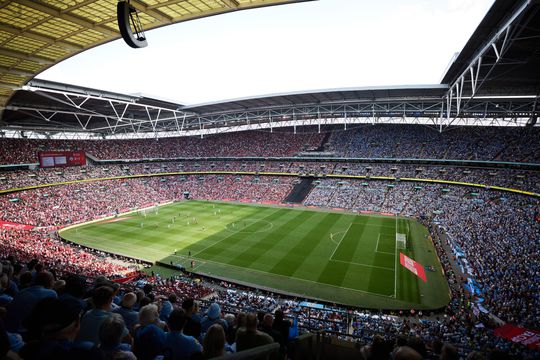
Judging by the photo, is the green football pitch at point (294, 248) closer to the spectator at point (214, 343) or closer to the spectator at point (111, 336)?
the spectator at point (214, 343)

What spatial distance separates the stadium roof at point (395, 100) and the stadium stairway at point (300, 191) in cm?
1295

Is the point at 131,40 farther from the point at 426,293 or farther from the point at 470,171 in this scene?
the point at 470,171

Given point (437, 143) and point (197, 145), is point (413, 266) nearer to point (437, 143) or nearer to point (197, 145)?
point (437, 143)

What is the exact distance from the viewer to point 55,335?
225cm

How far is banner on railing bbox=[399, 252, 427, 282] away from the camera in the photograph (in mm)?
23453

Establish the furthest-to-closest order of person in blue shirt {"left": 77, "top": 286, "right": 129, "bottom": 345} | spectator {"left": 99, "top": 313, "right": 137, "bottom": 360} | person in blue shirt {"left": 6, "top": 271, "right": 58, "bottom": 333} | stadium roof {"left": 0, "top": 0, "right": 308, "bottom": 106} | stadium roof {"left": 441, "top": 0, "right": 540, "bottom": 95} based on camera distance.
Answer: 1. stadium roof {"left": 441, "top": 0, "right": 540, "bottom": 95}
2. stadium roof {"left": 0, "top": 0, "right": 308, "bottom": 106}
3. person in blue shirt {"left": 6, "top": 271, "right": 58, "bottom": 333}
4. person in blue shirt {"left": 77, "top": 286, "right": 129, "bottom": 345}
5. spectator {"left": 99, "top": 313, "right": 137, "bottom": 360}

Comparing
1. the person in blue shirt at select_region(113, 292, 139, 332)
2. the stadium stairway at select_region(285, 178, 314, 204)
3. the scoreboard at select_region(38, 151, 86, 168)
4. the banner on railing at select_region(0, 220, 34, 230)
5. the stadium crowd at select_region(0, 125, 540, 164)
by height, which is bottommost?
the banner on railing at select_region(0, 220, 34, 230)

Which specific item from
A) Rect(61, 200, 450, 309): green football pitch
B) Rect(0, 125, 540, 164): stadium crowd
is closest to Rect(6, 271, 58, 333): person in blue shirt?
Rect(61, 200, 450, 309): green football pitch

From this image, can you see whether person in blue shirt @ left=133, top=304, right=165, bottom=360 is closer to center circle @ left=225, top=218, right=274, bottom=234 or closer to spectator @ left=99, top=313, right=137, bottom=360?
spectator @ left=99, top=313, right=137, bottom=360

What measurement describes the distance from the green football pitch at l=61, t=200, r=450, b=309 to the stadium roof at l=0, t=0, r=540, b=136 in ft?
51.5

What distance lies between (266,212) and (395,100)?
2604cm

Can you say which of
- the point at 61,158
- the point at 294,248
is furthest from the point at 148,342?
the point at 61,158

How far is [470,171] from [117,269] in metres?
48.2

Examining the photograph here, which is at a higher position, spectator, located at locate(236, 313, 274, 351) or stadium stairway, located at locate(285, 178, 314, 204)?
spectator, located at locate(236, 313, 274, 351)
